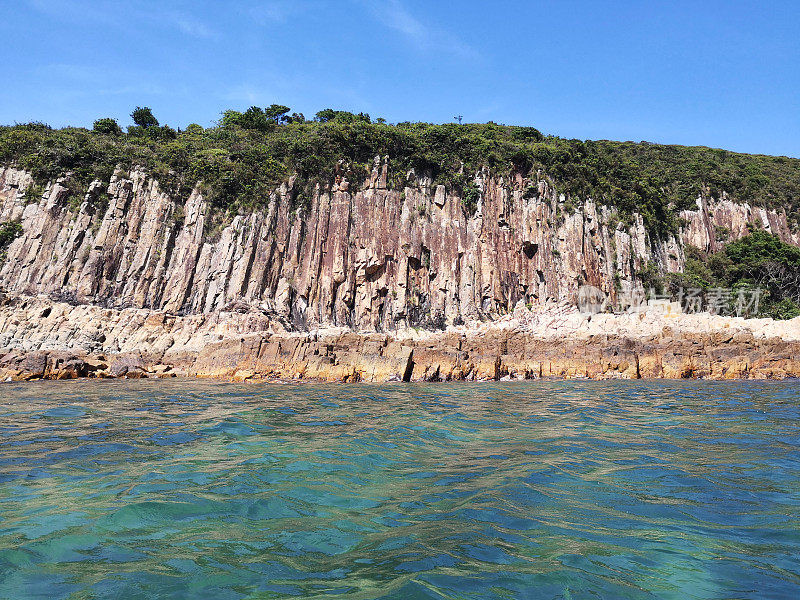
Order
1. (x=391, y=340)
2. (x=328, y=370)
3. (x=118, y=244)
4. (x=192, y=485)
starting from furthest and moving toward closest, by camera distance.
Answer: (x=118, y=244)
(x=391, y=340)
(x=328, y=370)
(x=192, y=485)

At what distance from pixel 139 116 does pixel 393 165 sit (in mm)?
34448

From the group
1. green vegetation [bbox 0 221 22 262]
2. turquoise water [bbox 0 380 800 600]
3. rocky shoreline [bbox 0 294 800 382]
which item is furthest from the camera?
green vegetation [bbox 0 221 22 262]

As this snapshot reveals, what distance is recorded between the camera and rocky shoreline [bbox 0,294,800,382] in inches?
1049

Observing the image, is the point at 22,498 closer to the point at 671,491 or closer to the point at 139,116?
the point at 671,491

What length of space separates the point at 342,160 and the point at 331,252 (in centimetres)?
820

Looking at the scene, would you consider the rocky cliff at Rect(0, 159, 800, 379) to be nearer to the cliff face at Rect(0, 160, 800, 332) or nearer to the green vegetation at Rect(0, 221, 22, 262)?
the cliff face at Rect(0, 160, 800, 332)

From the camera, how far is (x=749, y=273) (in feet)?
147

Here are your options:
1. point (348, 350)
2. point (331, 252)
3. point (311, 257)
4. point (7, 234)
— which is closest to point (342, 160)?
point (331, 252)

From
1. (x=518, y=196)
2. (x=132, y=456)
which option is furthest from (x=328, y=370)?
(x=518, y=196)

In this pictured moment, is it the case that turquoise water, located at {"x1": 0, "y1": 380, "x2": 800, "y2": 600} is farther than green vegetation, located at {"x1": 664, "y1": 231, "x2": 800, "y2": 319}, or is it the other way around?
green vegetation, located at {"x1": 664, "y1": 231, "x2": 800, "y2": 319}

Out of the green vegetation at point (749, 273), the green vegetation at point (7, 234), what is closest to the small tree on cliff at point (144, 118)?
the green vegetation at point (7, 234)

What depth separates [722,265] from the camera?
4534 centimetres

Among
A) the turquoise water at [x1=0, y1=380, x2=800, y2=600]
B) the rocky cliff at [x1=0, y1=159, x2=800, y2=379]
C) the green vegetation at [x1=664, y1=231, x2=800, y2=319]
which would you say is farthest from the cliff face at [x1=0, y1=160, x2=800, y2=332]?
the turquoise water at [x1=0, y1=380, x2=800, y2=600]

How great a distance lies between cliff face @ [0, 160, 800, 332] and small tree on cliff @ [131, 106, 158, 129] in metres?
21.8
